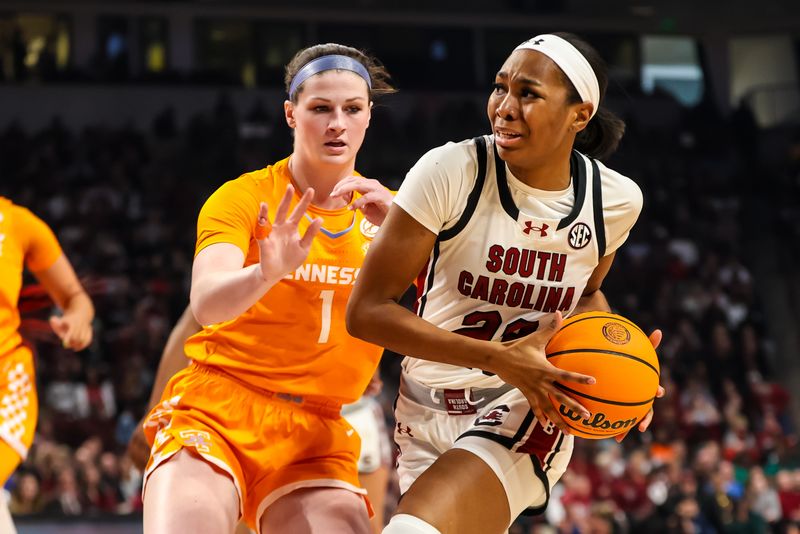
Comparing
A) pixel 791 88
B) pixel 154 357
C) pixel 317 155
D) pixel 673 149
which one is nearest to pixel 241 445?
pixel 317 155

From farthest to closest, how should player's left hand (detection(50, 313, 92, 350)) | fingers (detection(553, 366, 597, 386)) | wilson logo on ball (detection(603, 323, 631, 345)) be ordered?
player's left hand (detection(50, 313, 92, 350))
wilson logo on ball (detection(603, 323, 631, 345))
fingers (detection(553, 366, 597, 386))

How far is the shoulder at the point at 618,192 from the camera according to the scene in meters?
3.64

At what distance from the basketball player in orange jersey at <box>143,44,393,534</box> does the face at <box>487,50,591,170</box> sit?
1.45 feet

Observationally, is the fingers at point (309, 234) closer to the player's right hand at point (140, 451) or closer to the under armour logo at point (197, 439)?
the under armour logo at point (197, 439)

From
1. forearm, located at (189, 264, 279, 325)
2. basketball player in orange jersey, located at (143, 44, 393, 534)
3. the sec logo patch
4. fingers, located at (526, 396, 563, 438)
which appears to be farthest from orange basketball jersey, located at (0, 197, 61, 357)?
fingers, located at (526, 396, 563, 438)

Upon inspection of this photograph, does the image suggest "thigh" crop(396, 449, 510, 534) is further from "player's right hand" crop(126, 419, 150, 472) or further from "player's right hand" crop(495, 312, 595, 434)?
"player's right hand" crop(126, 419, 150, 472)

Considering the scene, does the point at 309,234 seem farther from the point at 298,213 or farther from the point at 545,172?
the point at 545,172

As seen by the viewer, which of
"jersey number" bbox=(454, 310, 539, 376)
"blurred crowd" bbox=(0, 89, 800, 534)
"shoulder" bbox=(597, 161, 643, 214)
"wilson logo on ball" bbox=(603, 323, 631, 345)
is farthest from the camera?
"blurred crowd" bbox=(0, 89, 800, 534)

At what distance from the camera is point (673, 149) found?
18594mm

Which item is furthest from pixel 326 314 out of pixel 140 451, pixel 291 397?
pixel 140 451

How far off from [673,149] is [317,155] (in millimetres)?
15714

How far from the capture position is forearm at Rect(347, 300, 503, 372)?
3.10 metres

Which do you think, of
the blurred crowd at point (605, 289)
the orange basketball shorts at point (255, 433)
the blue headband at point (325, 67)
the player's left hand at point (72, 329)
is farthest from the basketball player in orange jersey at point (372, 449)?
the blurred crowd at point (605, 289)

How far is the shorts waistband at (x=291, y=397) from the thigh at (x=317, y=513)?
27 cm
